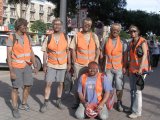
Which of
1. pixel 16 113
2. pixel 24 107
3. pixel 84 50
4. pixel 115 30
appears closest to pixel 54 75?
pixel 84 50

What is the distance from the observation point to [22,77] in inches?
274

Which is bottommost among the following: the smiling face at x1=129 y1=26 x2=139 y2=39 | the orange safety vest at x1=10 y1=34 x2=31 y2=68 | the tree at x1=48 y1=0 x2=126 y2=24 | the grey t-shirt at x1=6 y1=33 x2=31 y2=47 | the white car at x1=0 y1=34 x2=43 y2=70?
the white car at x1=0 y1=34 x2=43 y2=70

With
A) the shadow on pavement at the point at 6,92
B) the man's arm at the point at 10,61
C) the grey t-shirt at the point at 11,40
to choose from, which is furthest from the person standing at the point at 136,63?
the shadow on pavement at the point at 6,92

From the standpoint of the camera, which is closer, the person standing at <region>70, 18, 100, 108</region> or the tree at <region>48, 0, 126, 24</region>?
the person standing at <region>70, 18, 100, 108</region>

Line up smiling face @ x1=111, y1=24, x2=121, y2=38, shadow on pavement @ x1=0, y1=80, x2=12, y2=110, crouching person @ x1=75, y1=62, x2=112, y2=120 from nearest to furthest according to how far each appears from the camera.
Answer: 1. crouching person @ x1=75, y1=62, x2=112, y2=120
2. smiling face @ x1=111, y1=24, x2=121, y2=38
3. shadow on pavement @ x1=0, y1=80, x2=12, y2=110

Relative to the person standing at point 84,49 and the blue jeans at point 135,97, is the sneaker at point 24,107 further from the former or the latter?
the blue jeans at point 135,97

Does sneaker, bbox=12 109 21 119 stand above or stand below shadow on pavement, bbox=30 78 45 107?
above

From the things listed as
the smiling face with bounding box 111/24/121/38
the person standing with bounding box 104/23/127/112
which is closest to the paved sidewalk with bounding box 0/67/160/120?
the person standing with bounding box 104/23/127/112

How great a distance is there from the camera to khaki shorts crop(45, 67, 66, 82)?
7.14 meters

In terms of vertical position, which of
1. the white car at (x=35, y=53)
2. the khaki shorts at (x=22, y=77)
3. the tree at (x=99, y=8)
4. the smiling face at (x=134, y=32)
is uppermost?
the tree at (x=99, y=8)

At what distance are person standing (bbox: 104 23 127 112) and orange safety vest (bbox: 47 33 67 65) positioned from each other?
81 cm

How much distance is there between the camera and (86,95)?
22.2 ft

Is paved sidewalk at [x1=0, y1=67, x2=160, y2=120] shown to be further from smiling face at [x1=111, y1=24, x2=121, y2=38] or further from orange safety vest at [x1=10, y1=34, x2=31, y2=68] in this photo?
smiling face at [x1=111, y1=24, x2=121, y2=38]

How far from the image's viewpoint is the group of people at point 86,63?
6.69m
